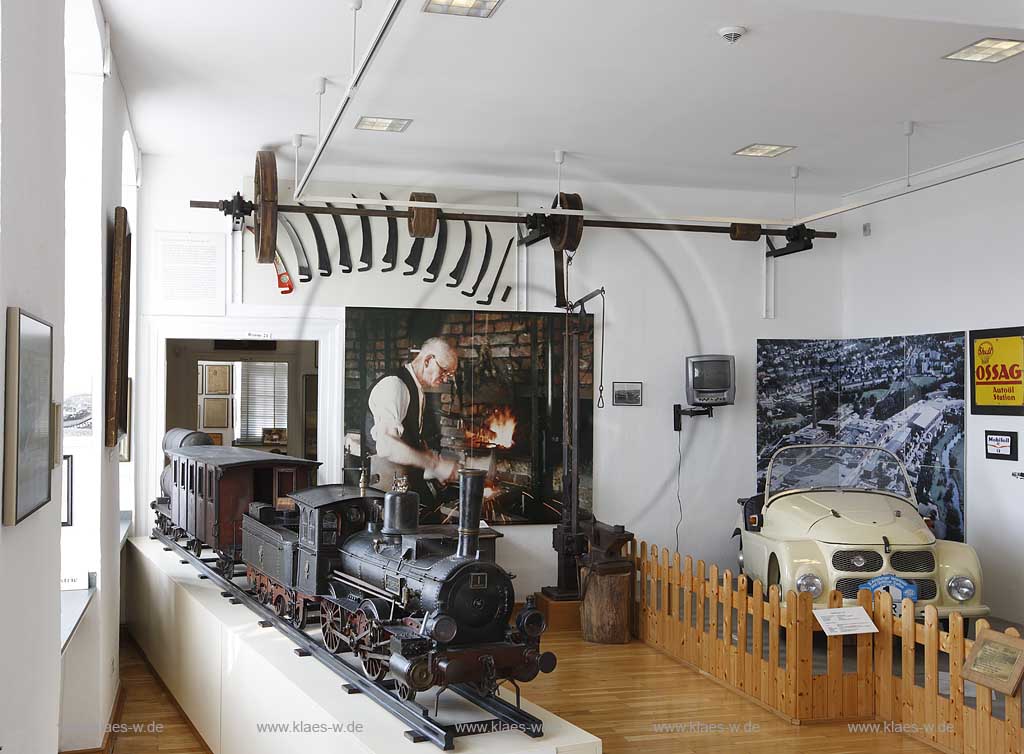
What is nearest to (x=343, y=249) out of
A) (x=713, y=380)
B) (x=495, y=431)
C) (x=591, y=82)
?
(x=495, y=431)

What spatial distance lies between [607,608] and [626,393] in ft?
8.49

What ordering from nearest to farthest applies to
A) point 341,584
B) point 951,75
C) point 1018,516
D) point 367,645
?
point 367,645 → point 341,584 → point 951,75 → point 1018,516

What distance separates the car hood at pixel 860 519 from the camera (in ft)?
24.3

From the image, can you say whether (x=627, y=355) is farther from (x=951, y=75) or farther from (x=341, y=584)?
(x=341, y=584)

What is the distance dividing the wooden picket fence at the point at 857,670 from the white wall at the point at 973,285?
164 cm

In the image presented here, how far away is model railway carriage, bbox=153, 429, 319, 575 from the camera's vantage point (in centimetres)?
719

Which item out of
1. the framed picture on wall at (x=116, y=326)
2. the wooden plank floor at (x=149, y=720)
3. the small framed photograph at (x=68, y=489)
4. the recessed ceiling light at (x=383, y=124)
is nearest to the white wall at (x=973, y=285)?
the recessed ceiling light at (x=383, y=124)

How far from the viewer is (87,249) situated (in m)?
5.88

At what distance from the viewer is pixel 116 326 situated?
6.32 m

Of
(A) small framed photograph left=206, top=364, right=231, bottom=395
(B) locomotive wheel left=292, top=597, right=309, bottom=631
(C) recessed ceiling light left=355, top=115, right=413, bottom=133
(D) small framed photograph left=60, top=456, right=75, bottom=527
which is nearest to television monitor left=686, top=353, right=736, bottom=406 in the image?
(C) recessed ceiling light left=355, top=115, right=413, bottom=133

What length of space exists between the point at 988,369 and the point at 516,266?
178 inches

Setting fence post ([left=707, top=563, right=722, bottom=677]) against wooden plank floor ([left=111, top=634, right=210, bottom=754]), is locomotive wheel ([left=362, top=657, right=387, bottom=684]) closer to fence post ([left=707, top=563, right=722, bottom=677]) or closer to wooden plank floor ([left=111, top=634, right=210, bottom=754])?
wooden plank floor ([left=111, top=634, right=210, bottom=754])

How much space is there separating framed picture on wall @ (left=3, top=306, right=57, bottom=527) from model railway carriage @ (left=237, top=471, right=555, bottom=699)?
1.78m

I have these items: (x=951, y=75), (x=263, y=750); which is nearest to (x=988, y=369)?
(x=951, y=75)
